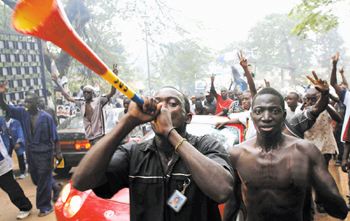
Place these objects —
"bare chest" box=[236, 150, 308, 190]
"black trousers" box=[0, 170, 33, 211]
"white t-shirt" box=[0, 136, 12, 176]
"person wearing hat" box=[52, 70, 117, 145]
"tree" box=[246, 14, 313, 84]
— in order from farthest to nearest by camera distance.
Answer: "tree" box=[246, 14, 313, 84]
"person wearing hat" box=[52, 70, 117, 145]
"black trousers" box=[0, 170, 33, 211]
"white t-shirt" box=[0, 136, 12, 176]
"bare chest" box=[236, 150, 308, 190]

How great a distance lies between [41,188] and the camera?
5.89 meters

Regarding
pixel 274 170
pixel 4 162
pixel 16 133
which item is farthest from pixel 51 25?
pixel 16 133

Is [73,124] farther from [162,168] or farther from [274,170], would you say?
[162,168]

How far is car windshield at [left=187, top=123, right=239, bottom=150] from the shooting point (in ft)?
15.2

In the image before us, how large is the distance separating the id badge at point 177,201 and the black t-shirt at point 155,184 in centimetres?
3

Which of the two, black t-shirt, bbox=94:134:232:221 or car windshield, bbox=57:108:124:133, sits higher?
black t-shirt, bbox=94:134:232:221

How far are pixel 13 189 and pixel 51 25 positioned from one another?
4809 millimetres

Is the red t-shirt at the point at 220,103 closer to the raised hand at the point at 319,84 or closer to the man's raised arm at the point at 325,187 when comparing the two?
the raised hand at the point at 319,84

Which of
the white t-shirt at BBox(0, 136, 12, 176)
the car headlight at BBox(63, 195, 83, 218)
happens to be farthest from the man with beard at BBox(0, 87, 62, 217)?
the car headlight at BBox(63, 195, 83, 218)

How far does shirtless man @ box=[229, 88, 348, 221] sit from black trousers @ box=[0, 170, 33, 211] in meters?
4.18

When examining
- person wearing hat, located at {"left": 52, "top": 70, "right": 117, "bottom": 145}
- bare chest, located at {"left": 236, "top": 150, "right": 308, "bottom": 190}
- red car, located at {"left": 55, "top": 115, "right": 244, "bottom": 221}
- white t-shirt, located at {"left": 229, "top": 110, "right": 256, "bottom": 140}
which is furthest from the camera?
person wearing hat, located at {"left": 52, "top": 70, "right": 117, "bottom": 145}

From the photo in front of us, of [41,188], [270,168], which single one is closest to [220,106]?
[41,188]

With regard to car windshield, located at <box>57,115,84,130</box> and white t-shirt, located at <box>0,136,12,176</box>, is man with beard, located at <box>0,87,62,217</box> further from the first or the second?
car windshield, located at <box>57,115,84,130</box>

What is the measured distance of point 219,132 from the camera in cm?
477
